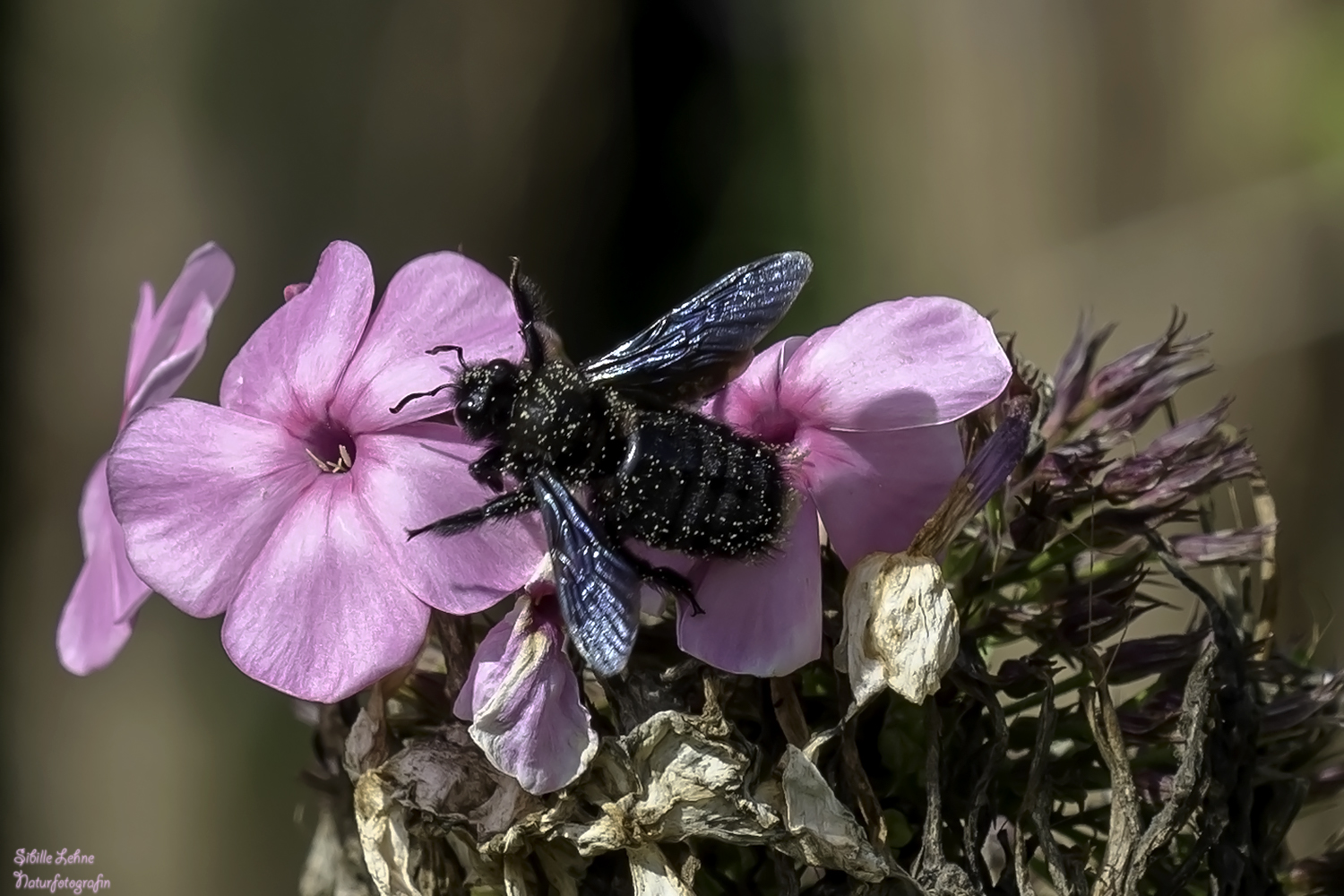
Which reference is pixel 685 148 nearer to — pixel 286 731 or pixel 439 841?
pixel 286 731

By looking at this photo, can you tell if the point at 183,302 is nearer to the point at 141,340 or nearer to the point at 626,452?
the point at 141,340

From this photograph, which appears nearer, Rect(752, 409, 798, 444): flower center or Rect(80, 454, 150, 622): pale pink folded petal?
Rect(752, 409, 798, 444): flower center

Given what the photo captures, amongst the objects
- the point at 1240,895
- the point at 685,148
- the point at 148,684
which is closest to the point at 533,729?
the point at 1240,895

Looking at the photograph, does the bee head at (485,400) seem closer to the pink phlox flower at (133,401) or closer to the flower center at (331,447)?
the flower center at (331,447)

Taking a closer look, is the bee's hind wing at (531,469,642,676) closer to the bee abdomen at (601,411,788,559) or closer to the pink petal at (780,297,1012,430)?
the bee abdomen at (601,411,788,559)

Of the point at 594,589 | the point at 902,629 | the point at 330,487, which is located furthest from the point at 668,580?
the point at 330,487

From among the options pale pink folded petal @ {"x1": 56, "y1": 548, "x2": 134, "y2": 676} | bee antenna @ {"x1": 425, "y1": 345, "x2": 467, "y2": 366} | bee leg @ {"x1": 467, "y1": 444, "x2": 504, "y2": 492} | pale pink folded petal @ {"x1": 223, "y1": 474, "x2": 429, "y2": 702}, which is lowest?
pale pink folded petal @ {"x1": 56, "y1": 548, "x2": 134, "y2": 676}

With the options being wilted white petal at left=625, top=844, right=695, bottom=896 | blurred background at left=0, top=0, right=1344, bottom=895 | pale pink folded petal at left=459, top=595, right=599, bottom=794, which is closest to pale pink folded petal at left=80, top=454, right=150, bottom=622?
pale pink folded petal at left=459, top=595, right=599, bottom=794
